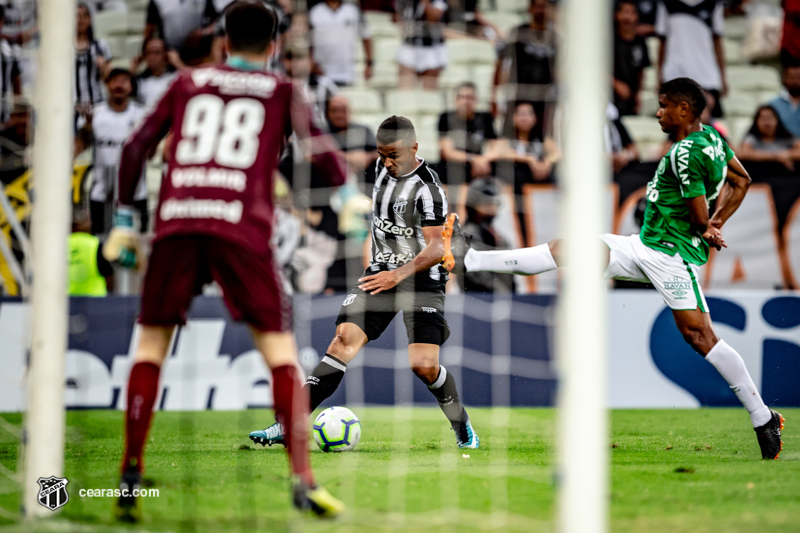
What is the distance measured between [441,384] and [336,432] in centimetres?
74

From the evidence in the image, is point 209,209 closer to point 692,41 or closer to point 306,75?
point 306,75

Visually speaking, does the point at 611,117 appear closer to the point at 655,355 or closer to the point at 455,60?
the point at 455,60

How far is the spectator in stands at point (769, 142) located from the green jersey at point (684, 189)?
486 centimetres

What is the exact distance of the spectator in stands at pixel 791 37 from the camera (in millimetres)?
11453

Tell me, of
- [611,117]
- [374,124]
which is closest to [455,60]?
[374,124]

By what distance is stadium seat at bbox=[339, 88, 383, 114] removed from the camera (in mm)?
10344

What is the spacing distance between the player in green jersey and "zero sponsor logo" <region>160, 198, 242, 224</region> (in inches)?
91.8

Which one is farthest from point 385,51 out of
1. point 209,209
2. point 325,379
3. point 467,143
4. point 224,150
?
point 209,209

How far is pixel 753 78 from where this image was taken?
38.8 feet

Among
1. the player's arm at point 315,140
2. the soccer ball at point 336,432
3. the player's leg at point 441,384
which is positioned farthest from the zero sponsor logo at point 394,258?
the player's arm at point 315,140

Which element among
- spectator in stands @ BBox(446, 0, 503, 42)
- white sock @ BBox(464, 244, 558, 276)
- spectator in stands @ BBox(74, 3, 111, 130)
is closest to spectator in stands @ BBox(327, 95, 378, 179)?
spectator in stands @ BBox(446, 0, 503, 42)

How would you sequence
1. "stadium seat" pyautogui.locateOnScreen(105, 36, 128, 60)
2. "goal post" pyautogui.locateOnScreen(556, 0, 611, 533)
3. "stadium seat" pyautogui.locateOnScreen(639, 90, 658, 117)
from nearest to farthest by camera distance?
"goal post" pyautogui.locateOnScreen(556, 0, 611, 533) → "stadium seat" pyautogui.locateOnScreen(105, 36, 128, 60) → "stadium seat" pyautogui.locateOnScreen(639, 90, 658, 117)

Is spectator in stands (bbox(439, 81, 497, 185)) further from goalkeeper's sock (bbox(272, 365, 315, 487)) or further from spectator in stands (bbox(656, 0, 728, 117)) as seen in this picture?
goalkeeper's sock (bbox(272, 365, 315, 487))

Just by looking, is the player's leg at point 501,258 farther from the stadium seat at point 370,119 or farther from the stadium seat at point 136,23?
the stadium seat at point 136,23
